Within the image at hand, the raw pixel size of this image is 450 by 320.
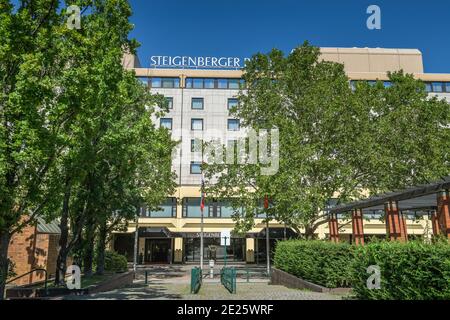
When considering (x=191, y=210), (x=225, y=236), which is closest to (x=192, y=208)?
(x=191, y=210)

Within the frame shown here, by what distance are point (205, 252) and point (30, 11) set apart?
128 ft

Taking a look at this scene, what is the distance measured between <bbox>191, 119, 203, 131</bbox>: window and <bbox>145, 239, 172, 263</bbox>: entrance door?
13578 mm

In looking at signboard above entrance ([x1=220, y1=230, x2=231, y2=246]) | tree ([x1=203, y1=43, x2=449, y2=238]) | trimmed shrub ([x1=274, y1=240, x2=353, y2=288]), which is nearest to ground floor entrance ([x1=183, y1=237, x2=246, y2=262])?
tree ([x1=203, y1=43, x2=449, y2=238])

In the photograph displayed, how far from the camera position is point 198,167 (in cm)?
5131

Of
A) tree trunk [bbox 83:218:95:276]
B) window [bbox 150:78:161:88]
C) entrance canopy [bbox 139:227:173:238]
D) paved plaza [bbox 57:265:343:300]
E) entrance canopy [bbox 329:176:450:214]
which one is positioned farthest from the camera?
window [bbox 150:78:161:88]

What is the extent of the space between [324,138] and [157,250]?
28.5 m

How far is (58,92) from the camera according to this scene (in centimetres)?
1436

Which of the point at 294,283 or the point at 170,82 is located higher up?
the point at 170,82

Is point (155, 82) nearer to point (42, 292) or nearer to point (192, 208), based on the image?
point (192, 208)

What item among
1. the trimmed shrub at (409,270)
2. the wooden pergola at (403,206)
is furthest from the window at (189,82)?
the trimmed shrub at (409,270)

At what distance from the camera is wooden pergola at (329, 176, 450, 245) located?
45.2ft

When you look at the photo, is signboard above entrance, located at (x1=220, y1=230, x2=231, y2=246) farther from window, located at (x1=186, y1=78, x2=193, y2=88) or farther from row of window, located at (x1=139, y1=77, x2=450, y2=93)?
window, located at (x1=186, y1=78, x2=193, y2=88)
